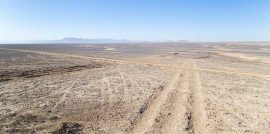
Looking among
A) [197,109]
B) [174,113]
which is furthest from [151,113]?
[197,109]

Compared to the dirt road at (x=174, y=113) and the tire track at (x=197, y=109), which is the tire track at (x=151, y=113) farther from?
the tire track at (x=197, y=109)

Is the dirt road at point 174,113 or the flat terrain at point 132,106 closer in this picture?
the dirt road at point 174,113

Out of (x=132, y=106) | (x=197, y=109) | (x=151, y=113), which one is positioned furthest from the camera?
(x=132, y=106)

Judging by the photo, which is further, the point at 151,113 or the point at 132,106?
the point at 132,106

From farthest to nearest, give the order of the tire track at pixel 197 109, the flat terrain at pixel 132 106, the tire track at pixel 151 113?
1. the tire track at pixel 197 109
2. the flat terrain at pixel 132 106
3. the tire track at pixel 151 113

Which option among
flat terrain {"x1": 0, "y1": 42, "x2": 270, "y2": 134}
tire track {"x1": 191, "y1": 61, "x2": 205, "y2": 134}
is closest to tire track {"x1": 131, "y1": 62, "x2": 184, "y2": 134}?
flat terrain {"x1": 0, "y1": 42, "x2": 270, "y2": 134}

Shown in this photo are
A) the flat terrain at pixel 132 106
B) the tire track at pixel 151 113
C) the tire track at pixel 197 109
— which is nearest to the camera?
the tire track at pixel 151 113

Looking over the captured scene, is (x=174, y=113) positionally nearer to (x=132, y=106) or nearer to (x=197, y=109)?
(x=197, y=109)

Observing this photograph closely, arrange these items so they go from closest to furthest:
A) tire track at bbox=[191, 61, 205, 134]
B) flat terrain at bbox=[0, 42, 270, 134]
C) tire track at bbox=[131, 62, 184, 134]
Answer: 1. tire track at bbox=[131, 62, 184, 134]
2. flat terrain at bbox=[0, 42, 270, 134]
3. tire track at bbox=[191, 61, 205, 134]

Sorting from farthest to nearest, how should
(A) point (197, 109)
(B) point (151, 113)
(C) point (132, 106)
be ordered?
(C) point (132, 106)
(A) point (197, 109)
(B) point (151, 113)

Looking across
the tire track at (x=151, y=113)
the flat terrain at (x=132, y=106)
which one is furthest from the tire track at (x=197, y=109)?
the tire track at (x=151, y=113)

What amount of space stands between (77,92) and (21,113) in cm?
438

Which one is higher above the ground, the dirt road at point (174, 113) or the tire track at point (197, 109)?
the dirt road at point (174, 113)

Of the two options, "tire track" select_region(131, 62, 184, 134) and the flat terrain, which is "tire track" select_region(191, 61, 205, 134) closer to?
the flat terrain
